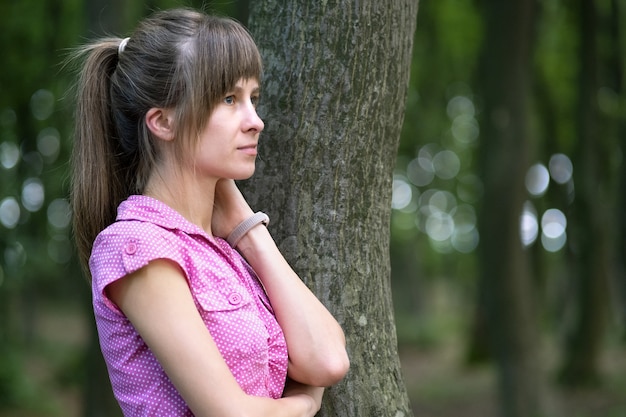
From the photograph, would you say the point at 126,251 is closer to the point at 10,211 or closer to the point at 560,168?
the point at 10,211

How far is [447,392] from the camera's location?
49.4 ft

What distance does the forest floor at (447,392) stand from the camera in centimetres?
1240

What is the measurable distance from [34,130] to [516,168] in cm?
913

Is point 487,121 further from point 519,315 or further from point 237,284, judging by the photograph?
point 237,284

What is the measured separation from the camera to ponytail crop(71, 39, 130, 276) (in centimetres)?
248

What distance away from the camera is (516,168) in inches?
380

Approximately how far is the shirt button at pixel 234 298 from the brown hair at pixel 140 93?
1.39ft

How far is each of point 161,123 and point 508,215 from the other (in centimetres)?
767

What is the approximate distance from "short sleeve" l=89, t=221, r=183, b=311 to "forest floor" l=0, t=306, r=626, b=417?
6.55 metres

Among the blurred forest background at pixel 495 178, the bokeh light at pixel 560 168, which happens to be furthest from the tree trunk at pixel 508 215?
the bokeh light at pixel 560 168

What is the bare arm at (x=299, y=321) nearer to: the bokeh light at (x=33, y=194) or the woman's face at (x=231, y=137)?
the woman's face at (x=231, y=137)

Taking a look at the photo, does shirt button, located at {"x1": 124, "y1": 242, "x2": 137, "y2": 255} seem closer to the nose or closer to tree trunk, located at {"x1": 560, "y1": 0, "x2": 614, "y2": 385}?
the nose

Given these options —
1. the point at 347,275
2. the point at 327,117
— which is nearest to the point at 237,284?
the point at 347,275

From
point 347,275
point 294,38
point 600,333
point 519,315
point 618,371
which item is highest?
point 294,38
